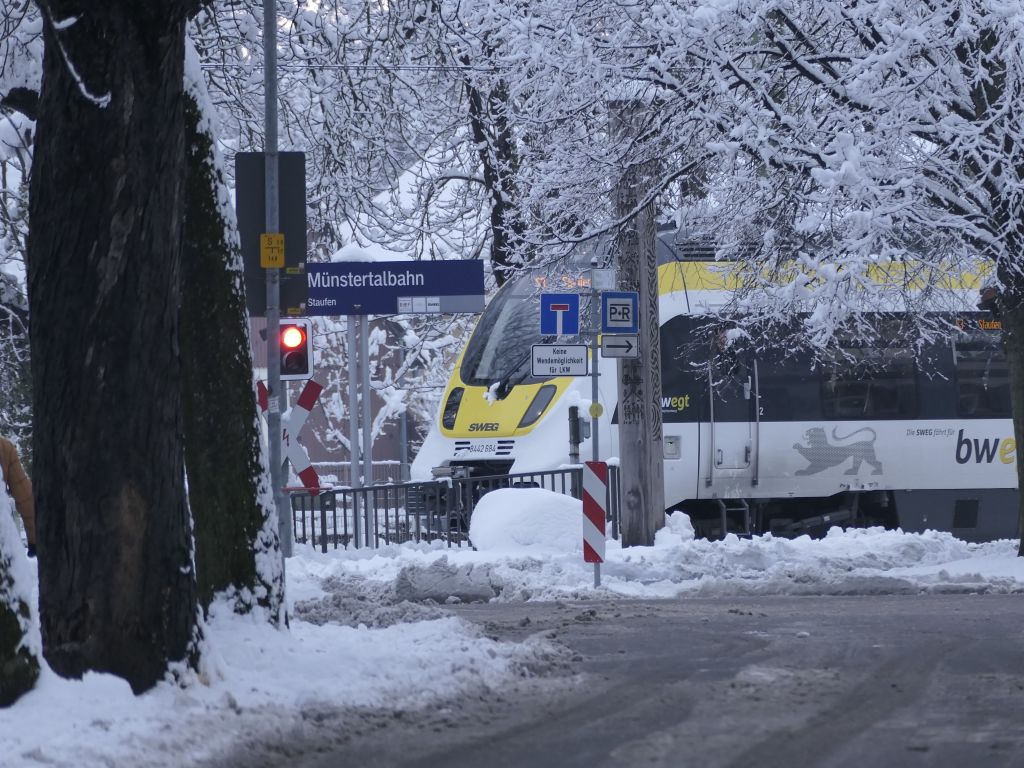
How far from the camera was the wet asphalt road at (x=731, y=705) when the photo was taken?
606 cm

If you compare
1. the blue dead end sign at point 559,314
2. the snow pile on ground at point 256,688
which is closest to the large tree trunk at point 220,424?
the snow pile on ground at point 256,688

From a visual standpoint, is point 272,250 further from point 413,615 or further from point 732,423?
point 732,423

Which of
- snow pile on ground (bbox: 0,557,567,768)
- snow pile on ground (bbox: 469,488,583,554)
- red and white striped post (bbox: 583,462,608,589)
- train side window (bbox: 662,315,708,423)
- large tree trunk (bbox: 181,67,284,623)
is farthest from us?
train side window (bbox: 662,315,708,423)

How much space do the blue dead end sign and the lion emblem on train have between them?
518 cm

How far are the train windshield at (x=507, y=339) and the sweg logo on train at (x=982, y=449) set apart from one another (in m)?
5.05

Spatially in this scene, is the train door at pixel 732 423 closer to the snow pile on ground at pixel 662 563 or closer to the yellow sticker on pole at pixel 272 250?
the snow pile on ground at pixel 662 563

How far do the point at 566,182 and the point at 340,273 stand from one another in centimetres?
303

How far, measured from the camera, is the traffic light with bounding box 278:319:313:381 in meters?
15.0

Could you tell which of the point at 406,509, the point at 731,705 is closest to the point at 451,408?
the point at 406,509

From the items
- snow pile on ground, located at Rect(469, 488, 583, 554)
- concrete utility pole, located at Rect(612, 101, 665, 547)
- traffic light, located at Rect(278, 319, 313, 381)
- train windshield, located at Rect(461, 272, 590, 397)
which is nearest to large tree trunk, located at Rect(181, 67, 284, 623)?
traffic light, located at Rect(278, 319, 313, 381)

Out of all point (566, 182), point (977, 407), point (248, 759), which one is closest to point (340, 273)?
point (566, 182)

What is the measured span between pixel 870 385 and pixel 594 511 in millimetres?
7643

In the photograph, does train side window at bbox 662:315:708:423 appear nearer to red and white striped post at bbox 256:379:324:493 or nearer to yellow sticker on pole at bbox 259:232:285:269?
red and white striped post at bbox 256:379:324:493

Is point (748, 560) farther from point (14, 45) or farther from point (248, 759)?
point (248, 759)
